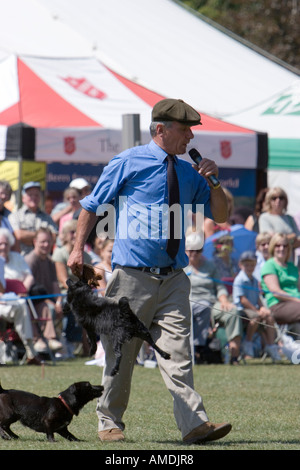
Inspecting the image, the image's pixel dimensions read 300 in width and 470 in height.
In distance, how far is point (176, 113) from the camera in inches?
243

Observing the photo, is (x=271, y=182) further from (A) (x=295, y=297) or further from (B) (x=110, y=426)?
(B) (x=110, y=426)

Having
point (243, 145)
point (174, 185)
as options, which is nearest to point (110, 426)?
point (174, 185)

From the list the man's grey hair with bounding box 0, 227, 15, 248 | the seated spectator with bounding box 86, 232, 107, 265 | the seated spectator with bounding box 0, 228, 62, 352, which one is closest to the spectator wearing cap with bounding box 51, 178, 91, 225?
the seated spectator with bounding box 86, 232, 107, 265

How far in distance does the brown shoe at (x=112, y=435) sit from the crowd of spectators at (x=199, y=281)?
5216 mm

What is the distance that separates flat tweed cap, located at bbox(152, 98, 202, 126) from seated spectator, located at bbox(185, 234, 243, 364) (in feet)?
19.0

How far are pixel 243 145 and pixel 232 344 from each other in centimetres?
356

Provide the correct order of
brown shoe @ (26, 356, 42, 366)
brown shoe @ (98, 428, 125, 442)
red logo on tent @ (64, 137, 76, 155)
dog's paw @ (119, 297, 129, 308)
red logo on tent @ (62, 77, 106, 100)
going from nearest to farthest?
dog's paw @ (119, 297, 129, 308)
brown shoe @ (98, 428, 125, 442)
brown shoe @ (26, 356, 42, 366)
red logo on tent @ (64, 137, 76, 155)
red logo on tent @ (62, 77, 106, 100)

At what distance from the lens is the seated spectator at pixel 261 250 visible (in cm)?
1329

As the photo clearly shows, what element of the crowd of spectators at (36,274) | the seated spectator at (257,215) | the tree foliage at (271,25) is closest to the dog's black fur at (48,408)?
the crowd of spectators at (36,274)

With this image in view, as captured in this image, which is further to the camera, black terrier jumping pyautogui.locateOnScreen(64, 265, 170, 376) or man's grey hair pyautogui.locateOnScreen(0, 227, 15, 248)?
man's grey hair pyautogui.locateOnScreen(0, 227, 15, 248)

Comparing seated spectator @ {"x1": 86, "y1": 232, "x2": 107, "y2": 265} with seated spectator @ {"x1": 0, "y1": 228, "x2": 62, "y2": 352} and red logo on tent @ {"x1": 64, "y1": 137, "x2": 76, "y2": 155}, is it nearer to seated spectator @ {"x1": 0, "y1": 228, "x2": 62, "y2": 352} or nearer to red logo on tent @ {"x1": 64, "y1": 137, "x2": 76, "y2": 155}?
seated spectator @ {"x1": 0, "y1": 228, "x2": 62, "y2": 352}

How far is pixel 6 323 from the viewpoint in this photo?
1172 centimetres

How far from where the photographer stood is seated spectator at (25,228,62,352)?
12297 mm

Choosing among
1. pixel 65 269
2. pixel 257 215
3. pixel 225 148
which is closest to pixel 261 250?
pixel 257 215
